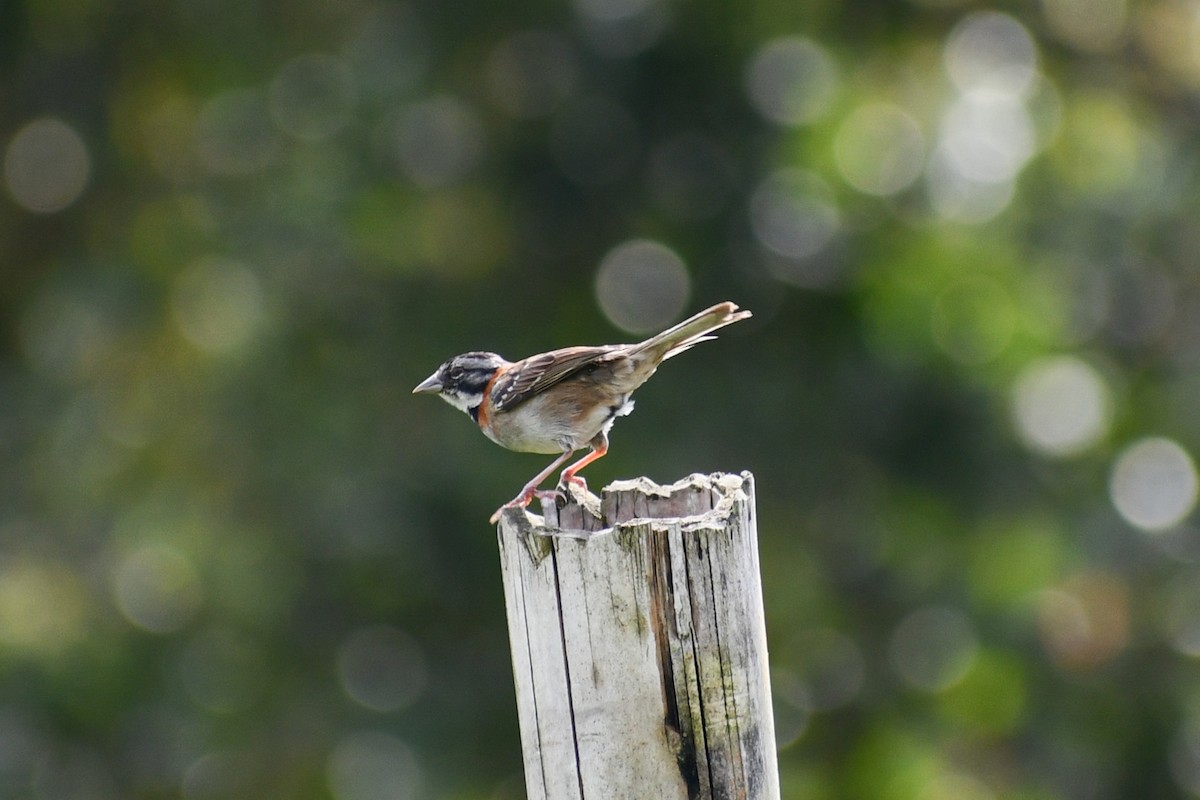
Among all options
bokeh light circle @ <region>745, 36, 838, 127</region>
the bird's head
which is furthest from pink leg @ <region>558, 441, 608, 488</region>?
bokeh light circle @ <region>745, 36, 838, 127</region>

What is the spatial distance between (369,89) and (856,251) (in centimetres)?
431

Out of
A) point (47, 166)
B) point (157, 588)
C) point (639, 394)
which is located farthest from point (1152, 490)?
point (47, 166)

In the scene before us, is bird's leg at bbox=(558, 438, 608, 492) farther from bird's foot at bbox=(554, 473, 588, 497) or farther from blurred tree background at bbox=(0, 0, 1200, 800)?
blurred tree background at bbox=(0, 0, 1200, 800)

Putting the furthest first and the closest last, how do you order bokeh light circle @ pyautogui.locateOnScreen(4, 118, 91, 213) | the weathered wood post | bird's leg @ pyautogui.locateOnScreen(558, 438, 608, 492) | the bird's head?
bokeh light circle @ pyautogui.locateOnScreen(4, 118, 91, 213)
the bird's head
bird's leg @ pyautogui.locateOnScreen(558, 438, 608, 492)
the weathered wood post

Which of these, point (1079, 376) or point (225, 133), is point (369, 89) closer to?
point (225, 133)

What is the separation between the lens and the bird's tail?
14.9 ft

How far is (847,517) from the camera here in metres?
10.7

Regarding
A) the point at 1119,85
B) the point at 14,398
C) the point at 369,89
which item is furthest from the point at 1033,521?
the point at 14,398

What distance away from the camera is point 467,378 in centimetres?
603

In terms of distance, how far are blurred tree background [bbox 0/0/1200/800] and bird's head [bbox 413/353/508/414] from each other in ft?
12.8

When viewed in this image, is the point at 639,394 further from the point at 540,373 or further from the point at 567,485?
the point at 567,485

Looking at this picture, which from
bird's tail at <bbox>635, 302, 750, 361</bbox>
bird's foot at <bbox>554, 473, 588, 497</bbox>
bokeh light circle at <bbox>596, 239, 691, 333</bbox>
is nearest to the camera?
bird's foot at <bbox>554, 473, 588, 497</bbox>

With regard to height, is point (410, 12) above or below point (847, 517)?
above

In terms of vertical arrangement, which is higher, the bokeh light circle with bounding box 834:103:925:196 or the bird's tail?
the bokeh light circle with bounding box 834:103:925:196
